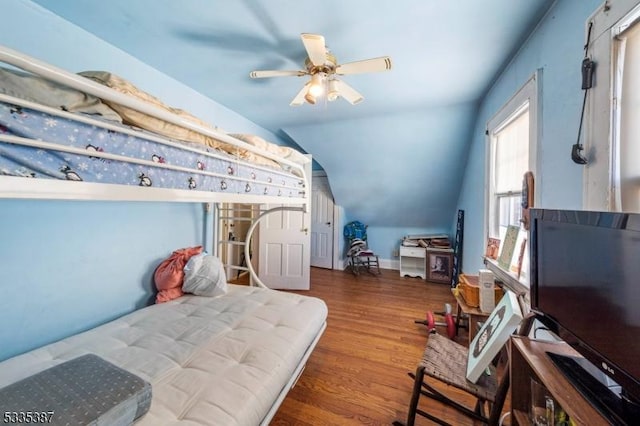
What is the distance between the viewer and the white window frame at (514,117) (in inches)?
58.5

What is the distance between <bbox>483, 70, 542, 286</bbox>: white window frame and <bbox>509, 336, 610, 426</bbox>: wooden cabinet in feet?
2.28

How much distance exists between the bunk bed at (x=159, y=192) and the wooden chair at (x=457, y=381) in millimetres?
635

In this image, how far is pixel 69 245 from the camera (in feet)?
4.84

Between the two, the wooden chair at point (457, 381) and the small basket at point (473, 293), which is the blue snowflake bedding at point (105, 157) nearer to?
the wooden chair at point (457, 381)

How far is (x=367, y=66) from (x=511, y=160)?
58.0 inches

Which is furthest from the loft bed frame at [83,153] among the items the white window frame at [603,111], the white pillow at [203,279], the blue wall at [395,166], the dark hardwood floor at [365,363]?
the blue wall at [395,166]

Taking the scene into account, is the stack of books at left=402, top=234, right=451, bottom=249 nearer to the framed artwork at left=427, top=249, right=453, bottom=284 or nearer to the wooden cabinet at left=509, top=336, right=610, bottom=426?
the framed artwork at left=427, top=249, right=453, bottom=284

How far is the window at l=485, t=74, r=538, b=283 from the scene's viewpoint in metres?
1.58

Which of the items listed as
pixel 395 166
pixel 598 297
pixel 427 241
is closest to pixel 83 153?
pixel 598 297

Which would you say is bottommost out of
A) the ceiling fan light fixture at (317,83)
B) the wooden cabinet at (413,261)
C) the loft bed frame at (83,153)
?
the wooden cabinet at (413,261)

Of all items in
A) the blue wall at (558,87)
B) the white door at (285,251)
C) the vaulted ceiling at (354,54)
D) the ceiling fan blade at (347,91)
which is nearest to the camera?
the blue wall at (558,87)

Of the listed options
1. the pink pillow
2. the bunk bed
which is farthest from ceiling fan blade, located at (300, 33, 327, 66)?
the pink pillow

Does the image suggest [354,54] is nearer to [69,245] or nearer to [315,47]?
[315,47]

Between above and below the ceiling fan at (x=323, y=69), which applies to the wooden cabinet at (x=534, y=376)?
below
